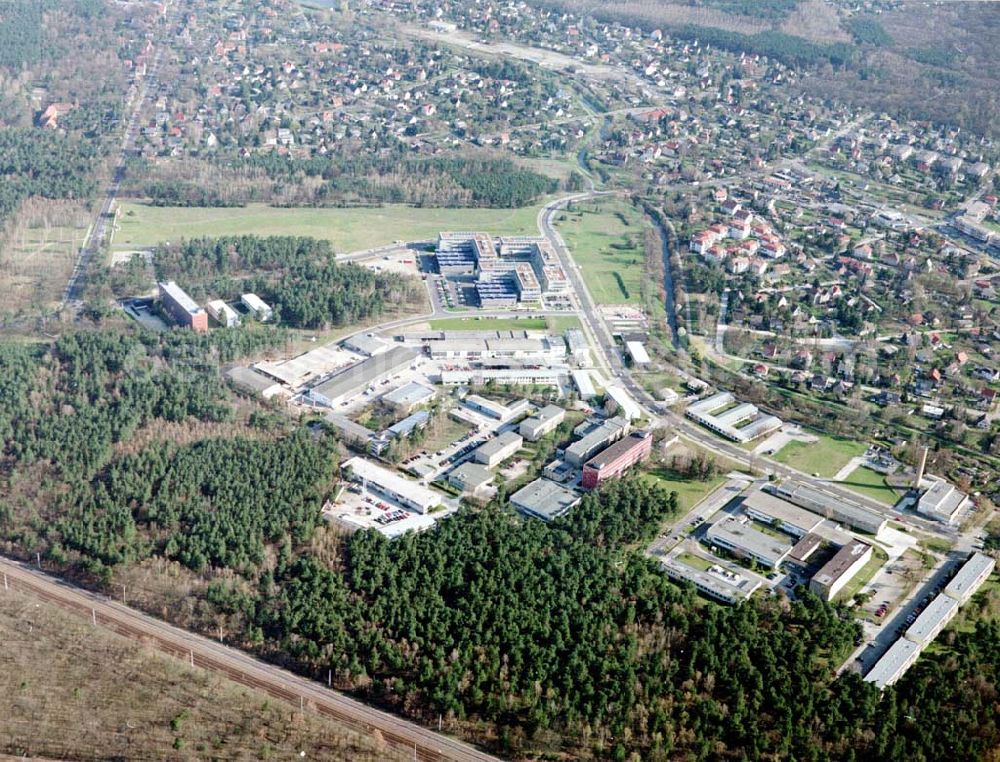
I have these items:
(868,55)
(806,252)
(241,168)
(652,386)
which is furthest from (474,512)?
(868,55)

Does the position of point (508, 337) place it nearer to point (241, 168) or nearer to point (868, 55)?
point (241, 168)

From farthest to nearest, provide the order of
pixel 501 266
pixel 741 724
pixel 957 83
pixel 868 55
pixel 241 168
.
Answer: pixel 868 55 → pixel 957 83 → pixel 241 168 → pixel 501 266 → pixel 741 724

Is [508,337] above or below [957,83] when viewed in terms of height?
below

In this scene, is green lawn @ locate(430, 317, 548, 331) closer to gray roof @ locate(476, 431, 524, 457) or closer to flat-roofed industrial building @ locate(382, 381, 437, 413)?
flat-roofed industrial building @ locate(382, 381, 437, 413)

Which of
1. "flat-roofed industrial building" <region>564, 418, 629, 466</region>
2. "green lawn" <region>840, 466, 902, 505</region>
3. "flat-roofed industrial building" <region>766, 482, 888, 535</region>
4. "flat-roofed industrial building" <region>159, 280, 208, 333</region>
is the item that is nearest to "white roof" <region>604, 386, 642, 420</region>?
"flat-roofed industrial building" <region>564, 418, 629, 466</region>

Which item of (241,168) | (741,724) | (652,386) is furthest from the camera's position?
(241,168)

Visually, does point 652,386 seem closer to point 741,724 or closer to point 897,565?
point 897,565

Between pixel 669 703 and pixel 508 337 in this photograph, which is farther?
pixel 508 337
